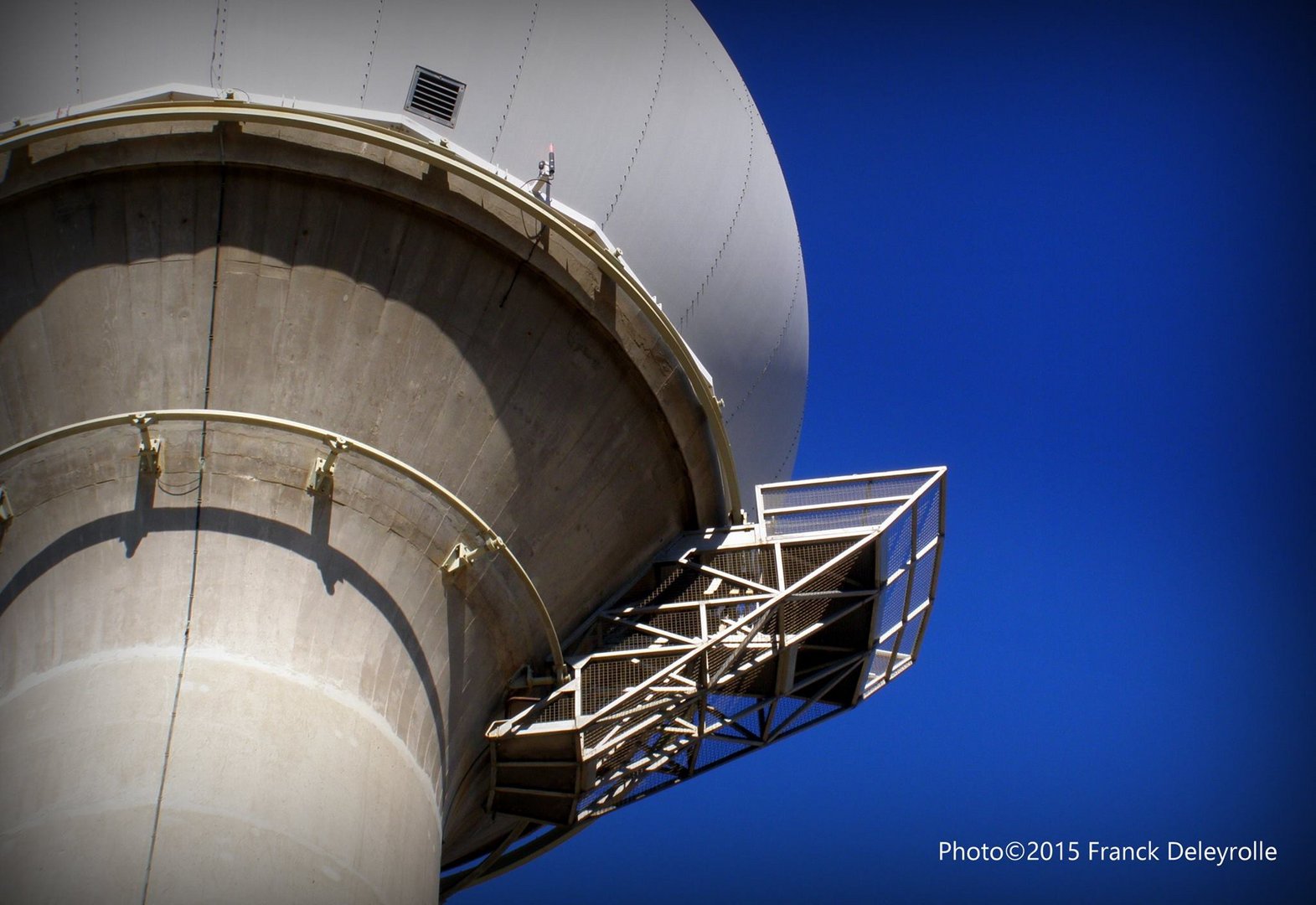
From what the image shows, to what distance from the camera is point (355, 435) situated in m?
12.2

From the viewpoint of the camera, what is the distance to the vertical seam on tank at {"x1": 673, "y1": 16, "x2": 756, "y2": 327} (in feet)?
45.5

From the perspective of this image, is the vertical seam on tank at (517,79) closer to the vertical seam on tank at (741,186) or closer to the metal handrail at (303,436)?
the vertical seam on tank at (741,186)

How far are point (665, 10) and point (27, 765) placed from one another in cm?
966

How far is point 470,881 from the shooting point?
16.4 meters

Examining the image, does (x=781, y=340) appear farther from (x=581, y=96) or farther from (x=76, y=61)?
(x=76, y=61)

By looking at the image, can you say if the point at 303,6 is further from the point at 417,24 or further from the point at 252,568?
the point at 252,568

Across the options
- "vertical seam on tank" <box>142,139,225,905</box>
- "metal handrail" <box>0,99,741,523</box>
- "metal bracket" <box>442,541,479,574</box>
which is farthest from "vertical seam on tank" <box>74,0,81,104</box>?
"metal bracket" <box>442,541,479,574</box>

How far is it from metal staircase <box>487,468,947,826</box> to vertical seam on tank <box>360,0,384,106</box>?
585cm

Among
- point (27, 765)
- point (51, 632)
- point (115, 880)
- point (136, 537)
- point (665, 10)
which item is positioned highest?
point (665, 10)

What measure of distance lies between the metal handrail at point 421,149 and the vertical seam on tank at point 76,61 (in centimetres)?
41

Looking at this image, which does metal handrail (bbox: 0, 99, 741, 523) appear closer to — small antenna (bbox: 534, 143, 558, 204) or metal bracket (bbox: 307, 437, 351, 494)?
small antenna (bbox: 534, 143, 558, 204)

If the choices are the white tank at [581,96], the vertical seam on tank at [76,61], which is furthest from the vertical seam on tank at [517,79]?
the vertical seam on tank at [76,61]

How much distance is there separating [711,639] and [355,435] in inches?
167

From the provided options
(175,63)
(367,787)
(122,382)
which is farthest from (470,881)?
(175,63)
